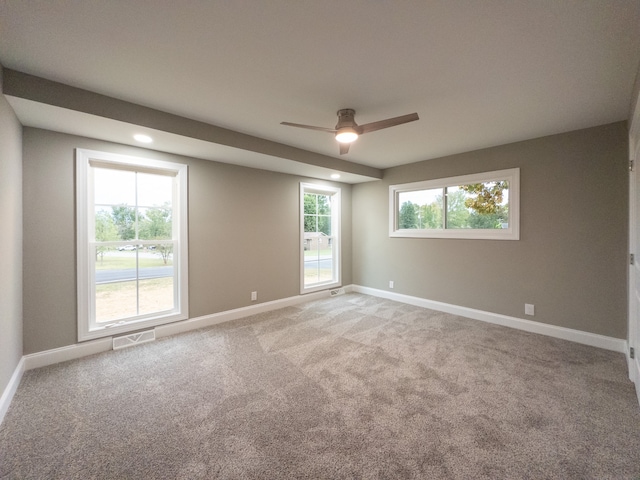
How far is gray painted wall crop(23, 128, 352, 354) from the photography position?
8.81 ft

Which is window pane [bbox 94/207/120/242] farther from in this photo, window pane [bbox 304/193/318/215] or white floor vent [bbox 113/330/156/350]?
window pane [bbox 304/193/318/215]

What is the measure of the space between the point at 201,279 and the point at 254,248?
0.93 meters

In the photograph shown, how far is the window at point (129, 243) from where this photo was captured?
2.96 metres

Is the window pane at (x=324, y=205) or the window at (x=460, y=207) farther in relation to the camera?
the window pane at (x=324, y=205)

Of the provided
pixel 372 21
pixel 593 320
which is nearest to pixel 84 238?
pixel 372 21

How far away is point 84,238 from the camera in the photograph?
2932 millimetres

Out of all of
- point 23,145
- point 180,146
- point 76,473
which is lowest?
point 76,473

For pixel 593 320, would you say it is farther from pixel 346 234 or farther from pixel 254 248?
pixel 254 248

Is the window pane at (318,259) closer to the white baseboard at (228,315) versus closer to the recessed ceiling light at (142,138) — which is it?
the white baseboard at (228,315)

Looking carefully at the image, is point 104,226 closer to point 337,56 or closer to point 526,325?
point 337,56

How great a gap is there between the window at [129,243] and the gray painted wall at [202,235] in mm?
104

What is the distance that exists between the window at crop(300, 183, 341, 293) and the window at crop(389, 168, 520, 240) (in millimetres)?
1183

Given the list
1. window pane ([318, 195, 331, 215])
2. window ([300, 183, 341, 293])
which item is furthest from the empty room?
window pane ([318, 195, 331, 215])

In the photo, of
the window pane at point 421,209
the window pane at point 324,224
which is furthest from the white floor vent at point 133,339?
the window pane at point 421,209
